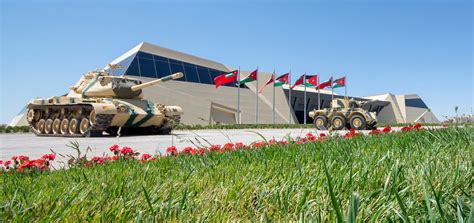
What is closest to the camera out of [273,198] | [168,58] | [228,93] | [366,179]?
[273,198]

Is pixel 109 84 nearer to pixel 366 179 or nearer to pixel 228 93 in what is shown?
pixel 366 179

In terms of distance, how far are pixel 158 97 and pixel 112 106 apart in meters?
13.2

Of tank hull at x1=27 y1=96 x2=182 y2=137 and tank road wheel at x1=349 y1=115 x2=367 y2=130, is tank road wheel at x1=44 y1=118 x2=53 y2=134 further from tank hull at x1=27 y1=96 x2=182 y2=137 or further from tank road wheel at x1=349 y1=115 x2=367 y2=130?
tank road wheel at x1=349 y1=115 x2=367 y2=130

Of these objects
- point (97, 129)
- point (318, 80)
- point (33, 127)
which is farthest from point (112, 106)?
point (318, 80)

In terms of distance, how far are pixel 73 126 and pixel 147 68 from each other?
534 inches

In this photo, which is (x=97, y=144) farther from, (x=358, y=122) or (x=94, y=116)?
(x=358, y=122)

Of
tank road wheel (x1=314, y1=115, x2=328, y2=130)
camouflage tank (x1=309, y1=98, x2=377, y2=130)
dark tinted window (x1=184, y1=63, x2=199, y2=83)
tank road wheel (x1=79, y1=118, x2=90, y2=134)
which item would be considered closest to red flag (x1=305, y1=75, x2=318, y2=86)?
dark tinted window (x1=184, y1=63, x2=199, y2=83)

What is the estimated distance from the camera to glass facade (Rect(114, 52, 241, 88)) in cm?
2699

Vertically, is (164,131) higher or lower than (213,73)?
lower

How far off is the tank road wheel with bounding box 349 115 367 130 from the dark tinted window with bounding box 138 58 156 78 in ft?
49.8

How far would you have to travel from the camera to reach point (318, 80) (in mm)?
34094

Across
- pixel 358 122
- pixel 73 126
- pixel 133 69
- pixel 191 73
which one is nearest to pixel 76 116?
pixel 73 126

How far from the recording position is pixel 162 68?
28.8 meters

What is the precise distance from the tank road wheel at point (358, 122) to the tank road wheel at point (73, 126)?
1342 cm
